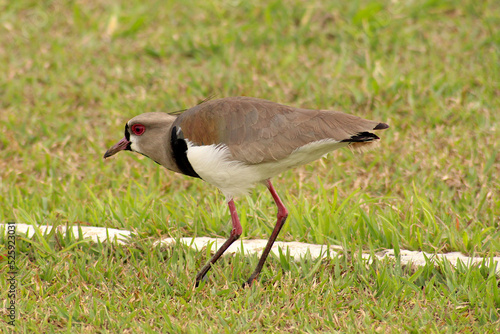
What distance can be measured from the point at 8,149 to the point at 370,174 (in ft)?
10.3

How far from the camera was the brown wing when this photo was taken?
146 inches

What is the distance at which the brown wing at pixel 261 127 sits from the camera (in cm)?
370

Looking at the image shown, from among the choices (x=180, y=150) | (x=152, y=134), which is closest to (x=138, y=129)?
(x=152, y=134)

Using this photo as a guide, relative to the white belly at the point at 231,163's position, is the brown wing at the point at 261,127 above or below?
above

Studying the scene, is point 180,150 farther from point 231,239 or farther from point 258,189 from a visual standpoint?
point 258,189

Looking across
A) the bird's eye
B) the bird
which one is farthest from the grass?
the bird's eye

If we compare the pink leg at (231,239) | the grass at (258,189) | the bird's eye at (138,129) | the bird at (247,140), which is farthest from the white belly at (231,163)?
the grass at (258,189)

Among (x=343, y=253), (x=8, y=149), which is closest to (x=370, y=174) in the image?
(x=343, y=253)

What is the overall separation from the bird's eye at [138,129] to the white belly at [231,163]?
398mm

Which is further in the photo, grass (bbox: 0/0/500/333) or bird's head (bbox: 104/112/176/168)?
bird's head (bbox: 104/112/176/168)

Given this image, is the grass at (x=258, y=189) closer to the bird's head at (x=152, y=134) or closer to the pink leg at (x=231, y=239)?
the pink leg at (x=231, y=239)

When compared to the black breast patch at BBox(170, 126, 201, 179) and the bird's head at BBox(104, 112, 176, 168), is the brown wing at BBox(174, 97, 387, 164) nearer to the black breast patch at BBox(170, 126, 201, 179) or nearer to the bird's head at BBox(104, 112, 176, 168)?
the black breast patch at BBox(170, 126, 201, 179)

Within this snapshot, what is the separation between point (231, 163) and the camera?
3770mm

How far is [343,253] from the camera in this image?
13.3 feet
